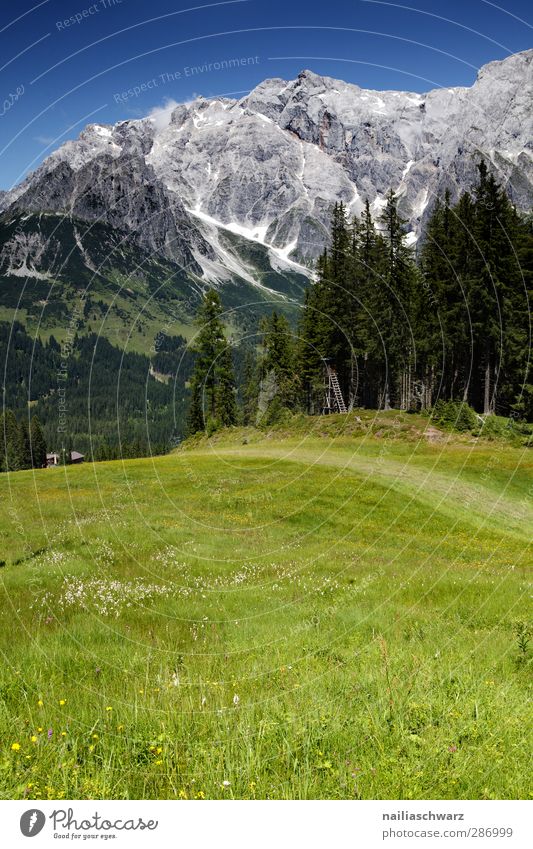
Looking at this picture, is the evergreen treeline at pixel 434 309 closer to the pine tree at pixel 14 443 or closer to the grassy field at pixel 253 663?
the grassy field at pixel 253 663

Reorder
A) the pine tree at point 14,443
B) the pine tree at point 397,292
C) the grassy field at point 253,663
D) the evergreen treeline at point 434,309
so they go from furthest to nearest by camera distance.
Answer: the pine tree at point 14,443, the pine tree at point 397,292, the evergreen treeline at point 434,309, the grassy field at point 253,663

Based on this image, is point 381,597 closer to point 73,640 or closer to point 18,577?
point 73,640

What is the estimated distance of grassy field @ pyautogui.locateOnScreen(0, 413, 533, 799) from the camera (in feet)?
14.7

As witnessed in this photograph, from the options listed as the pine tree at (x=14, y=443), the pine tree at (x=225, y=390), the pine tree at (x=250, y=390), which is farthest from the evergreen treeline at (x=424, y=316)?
the pine tree at (x=14, y=443)

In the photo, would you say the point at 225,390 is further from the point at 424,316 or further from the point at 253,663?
the point at 253,663

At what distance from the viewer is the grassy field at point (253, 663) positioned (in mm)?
4488

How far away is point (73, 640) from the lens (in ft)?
25.0

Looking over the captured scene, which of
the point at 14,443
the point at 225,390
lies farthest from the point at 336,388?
the point at 14,443

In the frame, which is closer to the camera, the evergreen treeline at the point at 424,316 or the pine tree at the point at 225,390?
the evergreen treeline at the point at 424,316

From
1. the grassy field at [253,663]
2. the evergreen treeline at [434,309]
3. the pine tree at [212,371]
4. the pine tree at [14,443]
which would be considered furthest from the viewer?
the pine tree at [14,443]

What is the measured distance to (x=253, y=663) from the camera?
705 centimetres

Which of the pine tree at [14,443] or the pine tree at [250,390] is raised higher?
the pine tree at [250,390]

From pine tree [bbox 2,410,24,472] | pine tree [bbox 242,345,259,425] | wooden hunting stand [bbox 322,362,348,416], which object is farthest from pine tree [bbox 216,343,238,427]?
pine tree [bbox 2,410,24,472]

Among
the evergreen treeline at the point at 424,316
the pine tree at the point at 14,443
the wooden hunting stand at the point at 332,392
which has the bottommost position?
the pine tree at the point at 14,443
